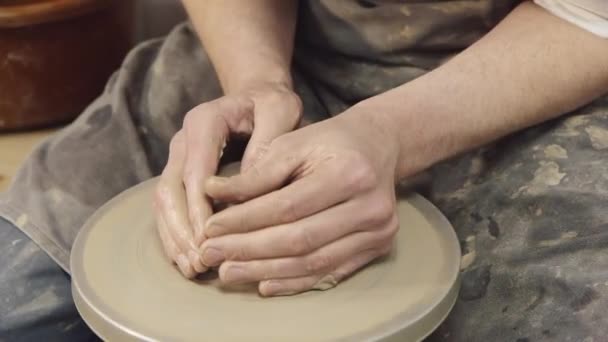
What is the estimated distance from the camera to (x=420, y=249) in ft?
2.79

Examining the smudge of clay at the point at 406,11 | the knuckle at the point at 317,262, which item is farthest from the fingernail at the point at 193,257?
the smudge of clay at the point at 406,11

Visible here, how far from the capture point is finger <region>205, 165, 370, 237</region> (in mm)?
768

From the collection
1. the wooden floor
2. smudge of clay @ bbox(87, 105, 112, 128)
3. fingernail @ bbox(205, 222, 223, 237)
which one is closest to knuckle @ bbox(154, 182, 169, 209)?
fingernail @ bbox(205, 222, 223, 237)

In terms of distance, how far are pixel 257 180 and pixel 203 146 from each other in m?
0.12

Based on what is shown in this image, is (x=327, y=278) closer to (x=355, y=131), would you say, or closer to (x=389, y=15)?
(x=355, y=131)

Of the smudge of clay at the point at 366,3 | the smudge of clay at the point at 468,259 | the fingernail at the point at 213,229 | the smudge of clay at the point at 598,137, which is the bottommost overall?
the smudge of clay at the point at 468,259

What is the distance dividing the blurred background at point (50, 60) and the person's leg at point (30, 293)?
105 cm

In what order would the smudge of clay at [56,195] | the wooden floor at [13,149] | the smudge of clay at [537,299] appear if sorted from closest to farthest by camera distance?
the smudge of clay at [537,299] → the smudge of clay at [56,195] → the wooden floor at [13,149]

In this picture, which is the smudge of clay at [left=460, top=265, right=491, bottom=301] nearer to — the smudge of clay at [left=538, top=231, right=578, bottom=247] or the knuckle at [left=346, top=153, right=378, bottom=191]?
the smudge of clay at [left=538, top=231, right=578, bottom=247]

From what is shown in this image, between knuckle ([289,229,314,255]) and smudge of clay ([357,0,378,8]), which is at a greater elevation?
knuckle ([289,229,314,255])

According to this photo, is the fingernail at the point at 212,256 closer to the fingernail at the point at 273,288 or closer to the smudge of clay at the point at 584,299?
the fingernail at the point at 273,288

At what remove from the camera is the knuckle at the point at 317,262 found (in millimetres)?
781

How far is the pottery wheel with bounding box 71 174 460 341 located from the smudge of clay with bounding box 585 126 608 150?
0.70 feet

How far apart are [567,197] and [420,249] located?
0.59 feet
